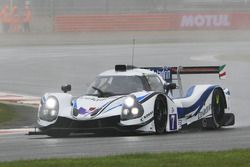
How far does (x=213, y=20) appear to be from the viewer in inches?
2116

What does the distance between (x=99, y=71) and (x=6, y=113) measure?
11.8 metres

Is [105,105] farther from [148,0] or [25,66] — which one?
[148,0]

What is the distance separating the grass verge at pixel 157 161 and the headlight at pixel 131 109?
10.9 feet

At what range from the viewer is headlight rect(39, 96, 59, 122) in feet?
45.0

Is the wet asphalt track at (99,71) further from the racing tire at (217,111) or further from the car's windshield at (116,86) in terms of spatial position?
the car's windshield at (116,86)

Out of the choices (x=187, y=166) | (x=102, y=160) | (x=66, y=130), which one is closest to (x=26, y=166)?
(x=102, y=160)

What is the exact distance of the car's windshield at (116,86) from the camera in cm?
1419

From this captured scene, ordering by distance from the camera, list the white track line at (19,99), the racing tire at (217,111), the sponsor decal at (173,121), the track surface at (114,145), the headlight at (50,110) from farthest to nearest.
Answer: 1. the white track line at (19,99)
2. the racing tire at (217,111)
3. the sponsor decal at (173,121)
4. the headlight at (50,110)
5. the track surface at (114,145)

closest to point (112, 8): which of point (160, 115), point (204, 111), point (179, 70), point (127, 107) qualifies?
point (179, 70)

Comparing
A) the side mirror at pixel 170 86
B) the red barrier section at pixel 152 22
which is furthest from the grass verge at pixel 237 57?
the side mirror at pixel 170 86

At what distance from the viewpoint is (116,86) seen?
565 inches

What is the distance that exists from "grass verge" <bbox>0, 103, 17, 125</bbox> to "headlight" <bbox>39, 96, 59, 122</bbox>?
13.4ft

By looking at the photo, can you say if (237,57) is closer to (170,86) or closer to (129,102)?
(170,86)

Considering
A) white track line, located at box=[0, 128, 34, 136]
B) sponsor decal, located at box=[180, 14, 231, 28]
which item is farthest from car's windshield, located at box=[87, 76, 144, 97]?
sponsor decal, located at box=[180, 14, 231, 28]
